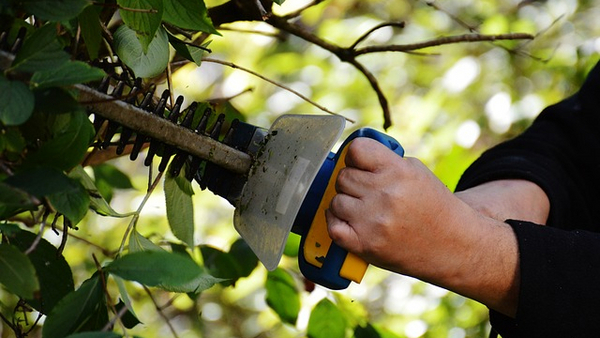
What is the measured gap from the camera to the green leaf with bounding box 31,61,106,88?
473 mm

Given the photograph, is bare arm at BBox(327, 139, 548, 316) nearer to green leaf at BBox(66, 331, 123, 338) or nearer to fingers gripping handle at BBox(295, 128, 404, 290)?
fingers gripping handle at BBox(295, 128, 404, 290)

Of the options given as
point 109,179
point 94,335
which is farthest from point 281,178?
point 109,179

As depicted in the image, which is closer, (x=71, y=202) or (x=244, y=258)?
(x=71, y=202)

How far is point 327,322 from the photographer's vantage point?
1.00 m

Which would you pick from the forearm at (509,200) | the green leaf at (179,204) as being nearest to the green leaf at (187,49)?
the green leaf at (179,204)

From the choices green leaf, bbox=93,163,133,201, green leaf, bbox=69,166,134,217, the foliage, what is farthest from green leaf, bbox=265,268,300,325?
green leaf, bbox=69,166,134,217

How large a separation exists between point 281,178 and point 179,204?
0.10 metres

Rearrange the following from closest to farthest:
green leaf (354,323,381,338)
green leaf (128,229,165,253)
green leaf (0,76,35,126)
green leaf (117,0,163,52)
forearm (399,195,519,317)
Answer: green leaf (0,76,35,126) < green leaf (117,0,163,52) < green leaf (128,229,165,253) < forearm (399,195,519,317) < green leaf (354,323,381,338)

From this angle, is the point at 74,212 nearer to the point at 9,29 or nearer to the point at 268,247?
the point at 9,29

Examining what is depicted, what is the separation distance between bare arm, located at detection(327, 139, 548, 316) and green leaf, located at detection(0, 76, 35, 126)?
36 centimetres

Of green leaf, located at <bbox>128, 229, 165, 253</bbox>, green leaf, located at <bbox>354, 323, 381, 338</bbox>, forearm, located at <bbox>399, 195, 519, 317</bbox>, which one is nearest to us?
green leaf, located at <bbox>128, 229, 165, 253</bbox>

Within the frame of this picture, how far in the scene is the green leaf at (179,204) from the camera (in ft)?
2.49

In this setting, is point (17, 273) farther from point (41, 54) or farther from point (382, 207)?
point (382, 207)

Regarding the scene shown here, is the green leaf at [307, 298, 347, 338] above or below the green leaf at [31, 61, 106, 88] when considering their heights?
below
